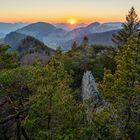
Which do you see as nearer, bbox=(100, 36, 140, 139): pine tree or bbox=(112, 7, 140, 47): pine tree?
bbox=(100, 36, 140, 139): pine tree

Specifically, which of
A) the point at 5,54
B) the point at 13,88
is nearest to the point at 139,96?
the point at 13,88

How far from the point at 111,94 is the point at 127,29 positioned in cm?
3240

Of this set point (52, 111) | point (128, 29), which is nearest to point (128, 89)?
point (52, 111)

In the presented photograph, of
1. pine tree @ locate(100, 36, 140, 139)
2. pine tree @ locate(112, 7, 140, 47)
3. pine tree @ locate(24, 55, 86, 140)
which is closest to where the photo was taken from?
pine tree @ locate(24, 55, 86, 140)

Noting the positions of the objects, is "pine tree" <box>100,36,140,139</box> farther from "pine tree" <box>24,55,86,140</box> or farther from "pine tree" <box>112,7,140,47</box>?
"pine tree" <box>112,7,140,47</box>

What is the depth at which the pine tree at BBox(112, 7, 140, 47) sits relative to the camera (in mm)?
59781

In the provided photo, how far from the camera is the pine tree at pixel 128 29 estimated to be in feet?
196

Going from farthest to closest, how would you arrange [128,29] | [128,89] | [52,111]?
[128,29] → [128,89] → [52,111]

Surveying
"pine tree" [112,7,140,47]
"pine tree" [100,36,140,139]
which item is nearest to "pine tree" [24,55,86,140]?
"pine tree" [100,36,140,139]

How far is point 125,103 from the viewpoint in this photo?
30.3 m

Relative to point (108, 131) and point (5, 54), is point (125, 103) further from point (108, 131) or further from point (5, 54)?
point (5, 54)

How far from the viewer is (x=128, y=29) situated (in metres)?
61.8

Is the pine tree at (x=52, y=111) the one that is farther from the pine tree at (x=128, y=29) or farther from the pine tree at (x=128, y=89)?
the pine tree at (x=128, y=29)

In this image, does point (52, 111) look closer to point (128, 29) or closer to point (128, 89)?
point (128, 89)
